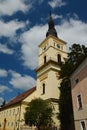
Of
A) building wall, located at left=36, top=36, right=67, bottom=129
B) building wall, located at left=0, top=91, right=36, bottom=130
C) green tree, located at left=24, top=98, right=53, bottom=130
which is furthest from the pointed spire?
green tree, located at left=24, top=98, right=53, bottom=130

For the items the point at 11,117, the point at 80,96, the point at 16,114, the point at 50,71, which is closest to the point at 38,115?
the point at 80,96

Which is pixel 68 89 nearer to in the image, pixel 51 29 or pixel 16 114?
pixel 16 114

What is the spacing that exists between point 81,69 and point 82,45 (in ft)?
35.6

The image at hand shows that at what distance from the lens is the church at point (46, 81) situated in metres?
Answer: 34.3

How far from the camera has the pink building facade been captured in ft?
66.1

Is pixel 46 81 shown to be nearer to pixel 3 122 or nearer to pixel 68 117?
pixel 68 117

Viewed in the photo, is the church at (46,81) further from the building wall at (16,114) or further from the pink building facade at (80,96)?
the pink building facade at (80,96)

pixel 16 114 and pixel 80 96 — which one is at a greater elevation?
pixel 80 96

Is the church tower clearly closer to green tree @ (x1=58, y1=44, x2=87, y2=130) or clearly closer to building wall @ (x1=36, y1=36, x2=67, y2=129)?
building wall @ (x1=36, y1=36, x2=67, y2=129)

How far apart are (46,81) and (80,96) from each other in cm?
1523

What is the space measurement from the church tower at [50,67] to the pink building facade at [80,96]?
10.2 meters

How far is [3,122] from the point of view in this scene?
46500mm

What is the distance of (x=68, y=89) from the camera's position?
99.9 ft

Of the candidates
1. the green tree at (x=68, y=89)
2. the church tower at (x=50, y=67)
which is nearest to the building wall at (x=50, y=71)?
the church tower at (x=50, y=67)
